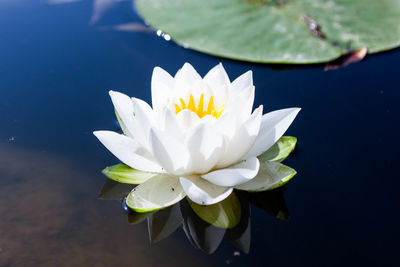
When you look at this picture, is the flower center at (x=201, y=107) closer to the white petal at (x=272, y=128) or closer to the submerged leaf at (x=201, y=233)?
the white petal at (x=272, y=128)

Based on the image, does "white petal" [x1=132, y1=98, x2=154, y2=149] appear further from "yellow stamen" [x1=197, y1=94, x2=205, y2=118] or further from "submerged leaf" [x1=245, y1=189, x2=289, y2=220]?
"submerged leaf" [x1=245, y1=189, x2=289, y2=220]

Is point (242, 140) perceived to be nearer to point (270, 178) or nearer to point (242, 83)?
point (270, 178)

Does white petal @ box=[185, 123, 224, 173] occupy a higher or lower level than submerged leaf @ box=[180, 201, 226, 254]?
higher

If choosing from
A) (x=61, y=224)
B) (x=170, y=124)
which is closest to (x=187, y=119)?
(x=170, y=124)

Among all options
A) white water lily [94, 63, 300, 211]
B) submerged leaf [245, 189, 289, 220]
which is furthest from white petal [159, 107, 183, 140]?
submerged leaf [245, 189, 289, 220]

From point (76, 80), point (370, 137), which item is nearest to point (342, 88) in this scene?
point (370, 137)

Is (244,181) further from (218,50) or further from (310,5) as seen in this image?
(310,5)
